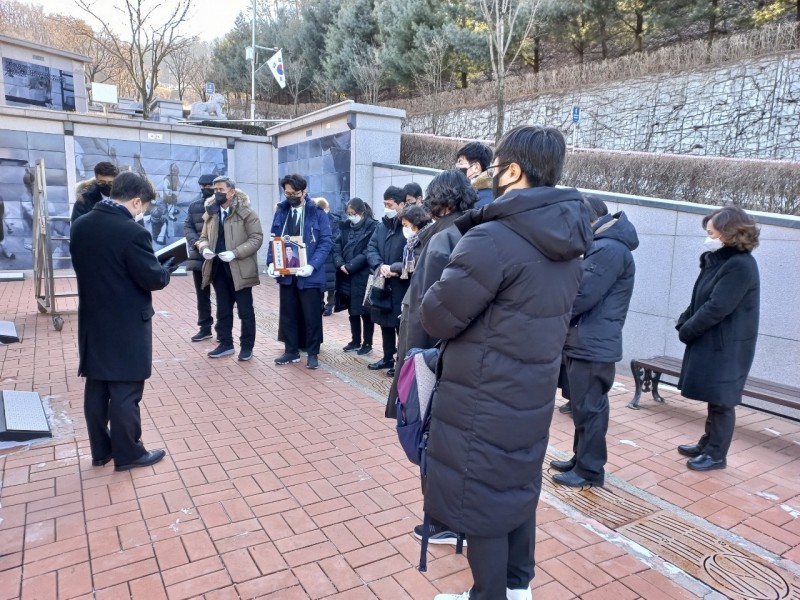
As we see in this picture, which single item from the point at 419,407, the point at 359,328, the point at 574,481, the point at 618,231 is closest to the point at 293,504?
the point at 419,407

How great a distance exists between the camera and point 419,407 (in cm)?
227

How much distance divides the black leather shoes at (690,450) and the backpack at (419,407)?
2.74 meters

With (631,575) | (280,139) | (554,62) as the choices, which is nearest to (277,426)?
(631,575)

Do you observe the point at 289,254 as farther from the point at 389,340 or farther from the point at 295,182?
the point at 389,340

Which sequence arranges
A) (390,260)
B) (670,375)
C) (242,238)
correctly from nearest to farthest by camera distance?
(670,375)
(390,260)
(242,238)

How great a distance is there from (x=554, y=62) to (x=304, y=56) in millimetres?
14182

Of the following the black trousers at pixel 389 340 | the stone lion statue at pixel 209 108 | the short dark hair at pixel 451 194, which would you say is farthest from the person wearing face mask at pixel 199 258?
the stone lion statue at pixel 209 108

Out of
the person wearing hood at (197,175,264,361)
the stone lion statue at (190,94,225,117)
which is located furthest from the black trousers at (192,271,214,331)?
the stone lion statue at (190,94,225,117)

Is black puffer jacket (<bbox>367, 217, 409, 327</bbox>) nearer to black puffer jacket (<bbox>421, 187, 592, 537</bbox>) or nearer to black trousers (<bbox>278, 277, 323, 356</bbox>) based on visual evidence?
black trousers (<bbox>278, 277, 323, 356</bbox>)

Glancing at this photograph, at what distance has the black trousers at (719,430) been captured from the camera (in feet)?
12.4

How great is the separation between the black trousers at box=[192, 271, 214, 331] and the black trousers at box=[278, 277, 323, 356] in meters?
1.24

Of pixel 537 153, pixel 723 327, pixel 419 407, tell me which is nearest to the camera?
pixel 537 153

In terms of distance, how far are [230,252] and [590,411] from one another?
4.00 metres

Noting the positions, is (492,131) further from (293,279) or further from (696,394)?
(696,394)
